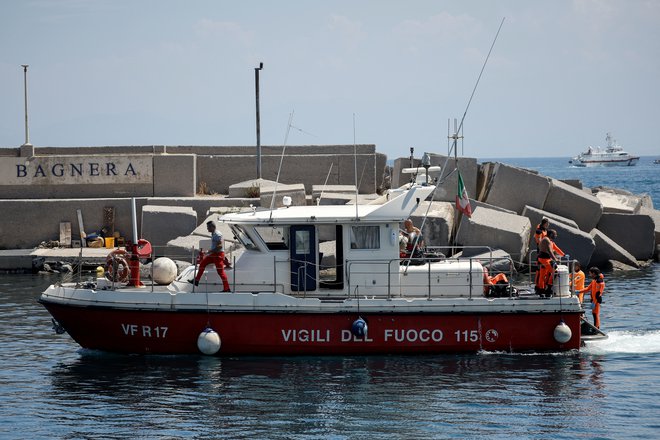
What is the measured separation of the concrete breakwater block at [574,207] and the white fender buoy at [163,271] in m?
14.7

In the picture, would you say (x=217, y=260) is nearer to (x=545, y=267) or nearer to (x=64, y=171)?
(x=545, y=267)

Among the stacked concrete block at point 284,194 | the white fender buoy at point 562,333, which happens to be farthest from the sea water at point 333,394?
the stacked concrete block at point 284,194

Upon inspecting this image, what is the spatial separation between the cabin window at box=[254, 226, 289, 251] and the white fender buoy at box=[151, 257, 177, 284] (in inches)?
64.6

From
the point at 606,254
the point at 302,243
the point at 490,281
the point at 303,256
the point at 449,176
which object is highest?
the point at 449,176

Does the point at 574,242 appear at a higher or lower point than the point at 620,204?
lower

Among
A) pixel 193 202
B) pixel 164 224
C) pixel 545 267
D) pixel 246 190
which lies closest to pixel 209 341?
pixel 545 267

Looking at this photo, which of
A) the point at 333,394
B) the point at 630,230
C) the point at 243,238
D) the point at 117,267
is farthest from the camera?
the point at 630,230

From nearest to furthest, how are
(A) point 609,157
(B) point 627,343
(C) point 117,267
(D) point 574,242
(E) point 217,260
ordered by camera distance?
(E) point 217,260 < (C) point 117,267 < (B) point 627,343 < (D) point 574,242 < (A) point 609,157

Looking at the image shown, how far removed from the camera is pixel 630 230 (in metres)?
28.5

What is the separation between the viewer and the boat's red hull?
1568cm

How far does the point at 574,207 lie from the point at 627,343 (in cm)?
1156

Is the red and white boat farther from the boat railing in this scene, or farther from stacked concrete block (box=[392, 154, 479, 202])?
stacked concrete block (box=[392, 154, 479, 202])

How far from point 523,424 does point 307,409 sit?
2.87m

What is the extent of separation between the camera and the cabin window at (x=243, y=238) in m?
16.1
